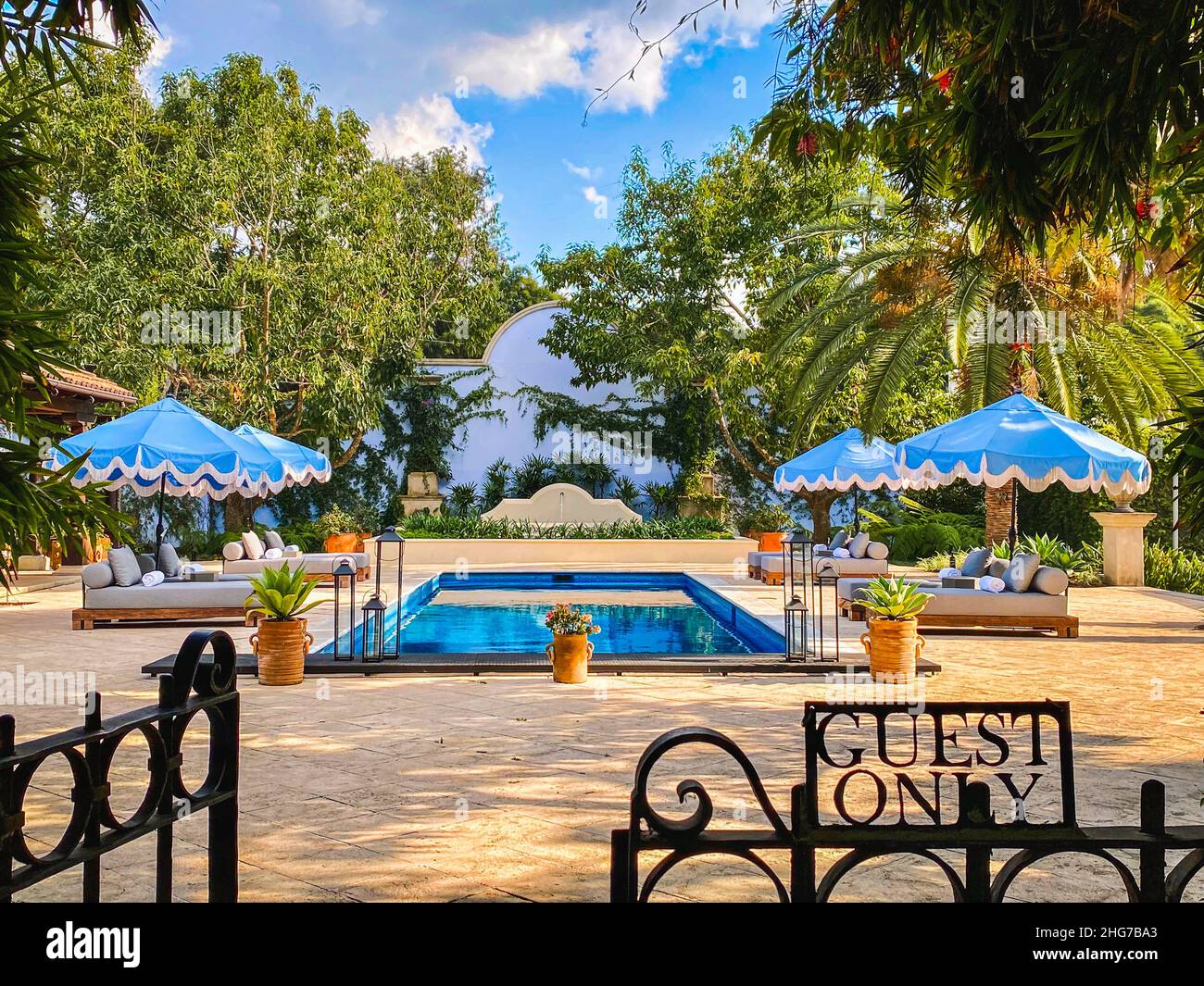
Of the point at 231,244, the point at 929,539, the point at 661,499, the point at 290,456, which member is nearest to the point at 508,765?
the point at 290,456

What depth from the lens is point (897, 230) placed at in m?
18.0

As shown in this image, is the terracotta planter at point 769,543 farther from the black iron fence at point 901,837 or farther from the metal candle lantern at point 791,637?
the black iron fence at point 901,837

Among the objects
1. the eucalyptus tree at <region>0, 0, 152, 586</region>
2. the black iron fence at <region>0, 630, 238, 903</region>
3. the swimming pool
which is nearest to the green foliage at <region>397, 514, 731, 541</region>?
the swimming pool

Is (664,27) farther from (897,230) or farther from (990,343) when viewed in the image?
(897,230)

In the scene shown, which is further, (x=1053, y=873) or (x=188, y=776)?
(x=188, y=776)

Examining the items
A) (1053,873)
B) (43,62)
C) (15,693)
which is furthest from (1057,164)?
(15,693)

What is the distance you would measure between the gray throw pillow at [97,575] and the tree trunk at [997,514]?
14533 mm

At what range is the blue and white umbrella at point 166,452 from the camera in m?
11.7

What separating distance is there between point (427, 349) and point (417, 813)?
28443 mm

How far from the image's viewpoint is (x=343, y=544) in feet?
69.6

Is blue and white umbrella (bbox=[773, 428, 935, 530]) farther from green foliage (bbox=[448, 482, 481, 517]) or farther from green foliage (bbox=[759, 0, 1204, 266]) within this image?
green foliage (bbox=[759, 0, 1204, 266])
